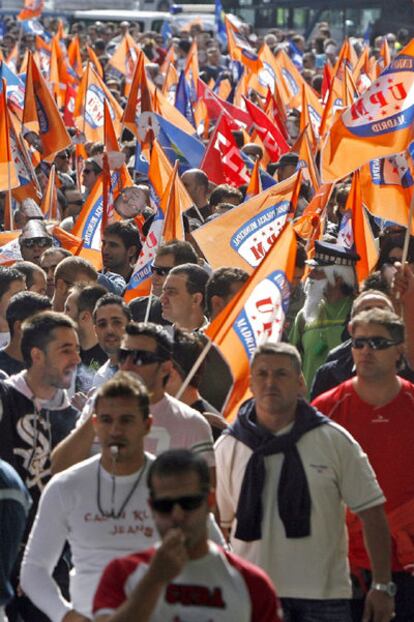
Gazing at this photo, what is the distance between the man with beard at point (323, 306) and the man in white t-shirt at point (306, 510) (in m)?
1.93

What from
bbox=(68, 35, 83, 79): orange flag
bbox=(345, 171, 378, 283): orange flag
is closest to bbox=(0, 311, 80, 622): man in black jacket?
bbox=(345, 171, 378, 283): orange flag

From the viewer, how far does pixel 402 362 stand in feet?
21.4

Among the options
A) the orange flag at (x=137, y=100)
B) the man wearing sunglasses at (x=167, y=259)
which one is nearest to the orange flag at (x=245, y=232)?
the man wearing sunglasses at (x=167, y=259)

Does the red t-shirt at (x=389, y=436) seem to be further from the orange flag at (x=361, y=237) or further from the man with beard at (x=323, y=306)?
the orange flag at (x=361, y=237)

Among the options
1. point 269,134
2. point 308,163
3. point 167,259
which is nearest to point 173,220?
point 167,259

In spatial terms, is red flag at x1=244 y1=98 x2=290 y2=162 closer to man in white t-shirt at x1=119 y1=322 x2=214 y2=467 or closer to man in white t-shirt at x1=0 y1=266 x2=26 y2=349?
man in white t-shirt at x1=0 y1=266 x2=26 y2=349

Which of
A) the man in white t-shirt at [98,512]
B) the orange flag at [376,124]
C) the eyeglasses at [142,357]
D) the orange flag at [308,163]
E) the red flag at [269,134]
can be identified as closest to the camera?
the man in white t-shirt at [98,512]

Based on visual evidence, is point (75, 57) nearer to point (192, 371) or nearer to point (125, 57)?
point (125, 57)

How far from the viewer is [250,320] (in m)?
6.70

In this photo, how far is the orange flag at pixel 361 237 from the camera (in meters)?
9.87

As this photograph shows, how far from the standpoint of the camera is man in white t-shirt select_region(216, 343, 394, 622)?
5695 millimetres

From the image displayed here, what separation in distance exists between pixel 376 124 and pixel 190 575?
541 cm

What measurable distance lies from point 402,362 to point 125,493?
1633 mm

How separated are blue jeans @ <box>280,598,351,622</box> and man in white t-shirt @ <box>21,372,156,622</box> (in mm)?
754
